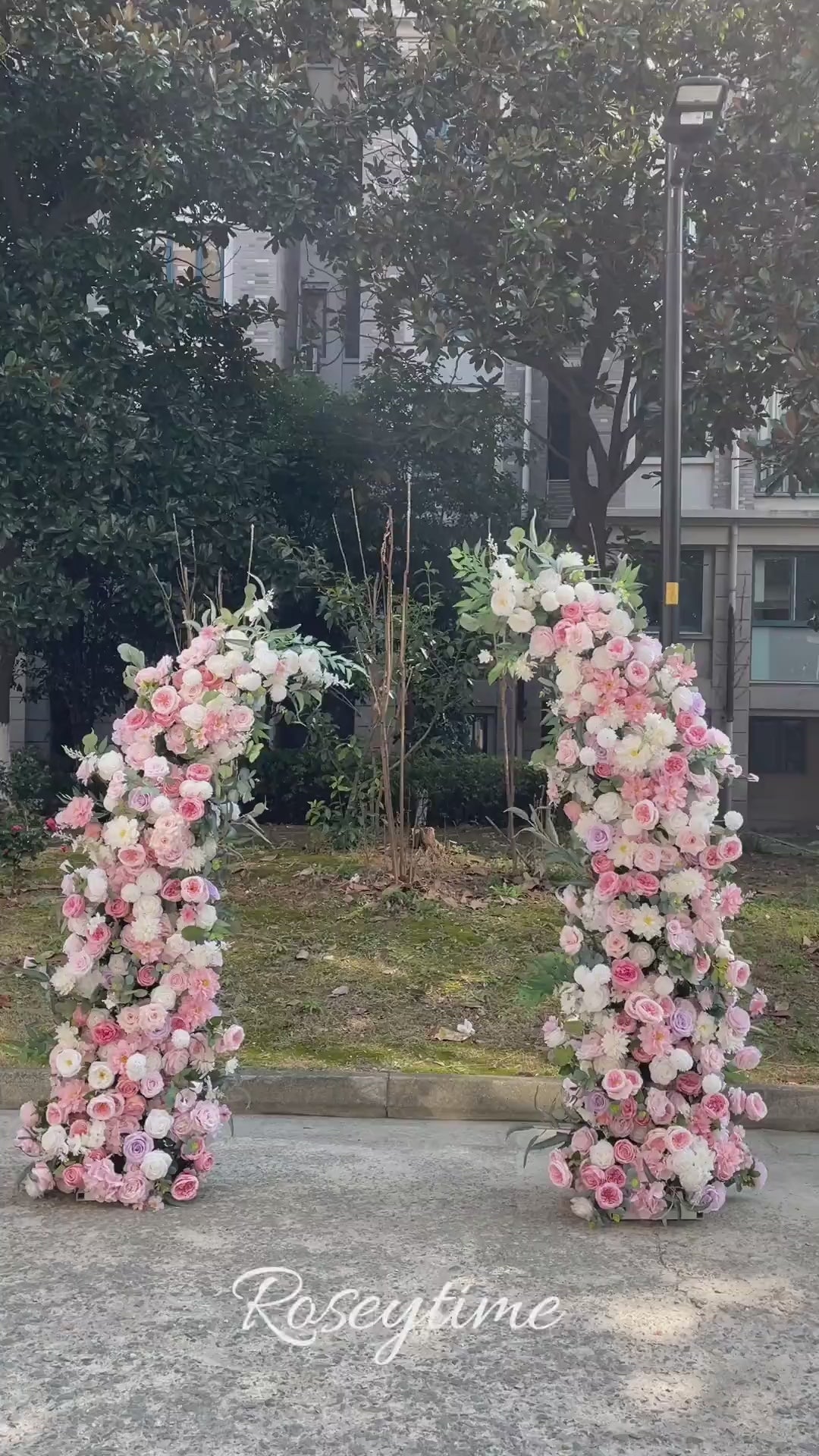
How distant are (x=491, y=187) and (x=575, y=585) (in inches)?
363

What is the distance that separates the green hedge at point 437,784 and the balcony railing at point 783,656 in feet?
35.1

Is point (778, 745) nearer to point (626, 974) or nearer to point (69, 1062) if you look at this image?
point (626, 974)

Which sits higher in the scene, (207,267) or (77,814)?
(207,267)

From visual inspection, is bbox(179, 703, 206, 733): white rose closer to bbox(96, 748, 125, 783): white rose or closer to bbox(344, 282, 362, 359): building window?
bbox(96, 748, 125, 783): white rose

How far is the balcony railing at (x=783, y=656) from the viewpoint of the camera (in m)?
24.5

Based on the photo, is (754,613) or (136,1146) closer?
(136,1146)

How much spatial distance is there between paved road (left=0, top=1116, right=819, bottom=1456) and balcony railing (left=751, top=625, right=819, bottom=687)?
67.2 feet

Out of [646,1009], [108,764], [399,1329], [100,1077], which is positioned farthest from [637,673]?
[100,1077]

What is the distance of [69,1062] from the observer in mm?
4430

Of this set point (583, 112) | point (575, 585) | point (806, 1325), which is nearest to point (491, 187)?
point (583, 112)

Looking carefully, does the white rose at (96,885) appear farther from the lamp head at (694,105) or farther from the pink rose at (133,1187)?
the lamp head at (694,105)

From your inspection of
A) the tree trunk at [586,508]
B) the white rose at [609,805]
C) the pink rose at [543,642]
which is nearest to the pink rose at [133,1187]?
the white rose at [609,805]

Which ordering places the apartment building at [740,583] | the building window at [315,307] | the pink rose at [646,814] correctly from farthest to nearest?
1. the apartment building at [740,583]
2. the building window at [315,307]
3. the pink rose at [646,814]

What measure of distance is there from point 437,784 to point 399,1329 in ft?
34.5
